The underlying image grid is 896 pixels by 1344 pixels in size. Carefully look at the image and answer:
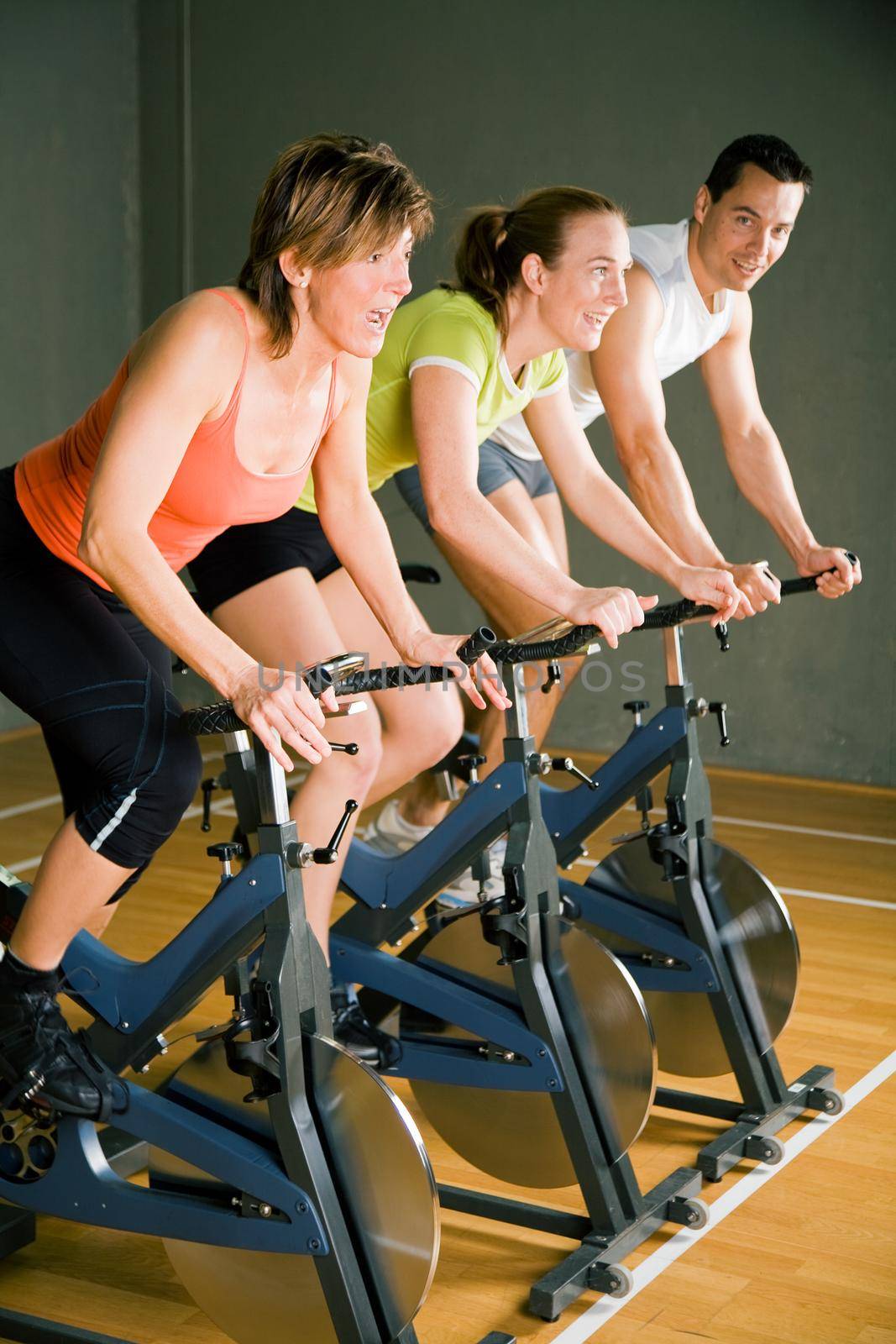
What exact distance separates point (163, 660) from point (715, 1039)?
1283 mm

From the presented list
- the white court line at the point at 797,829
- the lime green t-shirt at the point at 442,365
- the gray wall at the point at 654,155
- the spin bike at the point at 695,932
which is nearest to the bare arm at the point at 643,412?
the lime green t-shirt at the point at 442,365

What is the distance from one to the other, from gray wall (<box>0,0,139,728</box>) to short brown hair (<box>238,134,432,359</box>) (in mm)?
4673

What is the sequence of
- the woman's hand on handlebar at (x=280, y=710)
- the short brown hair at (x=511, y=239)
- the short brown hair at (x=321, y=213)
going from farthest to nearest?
1. the short brown hair at (x=511, y=239)
2. the short brown hair at (x=321, y=213)
3. the woman's hand on handlebar at (x=280, y=710)

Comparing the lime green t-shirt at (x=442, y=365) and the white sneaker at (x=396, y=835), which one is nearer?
the lime green t-shirt at (x=442, y=365)

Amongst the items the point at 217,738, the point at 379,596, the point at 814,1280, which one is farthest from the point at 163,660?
the point at 217,738

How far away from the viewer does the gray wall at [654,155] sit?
563cm

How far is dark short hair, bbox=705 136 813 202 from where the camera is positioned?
3.01 m

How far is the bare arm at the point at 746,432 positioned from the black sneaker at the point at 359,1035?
1.33 m

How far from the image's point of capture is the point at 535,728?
354 cm

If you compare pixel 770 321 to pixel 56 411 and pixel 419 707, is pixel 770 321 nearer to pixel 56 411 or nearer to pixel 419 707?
pixel 56 411

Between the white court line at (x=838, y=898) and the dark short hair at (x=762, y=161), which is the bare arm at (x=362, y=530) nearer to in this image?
the dark short hair at (x=762, y=161)

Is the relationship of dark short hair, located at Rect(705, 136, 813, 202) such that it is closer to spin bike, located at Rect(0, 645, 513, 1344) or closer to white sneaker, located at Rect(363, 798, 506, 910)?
white sneaker, located at Rect(363, 798, 506, 910)

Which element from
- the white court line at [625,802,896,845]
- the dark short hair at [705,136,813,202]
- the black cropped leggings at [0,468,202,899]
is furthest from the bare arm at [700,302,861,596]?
the white court line at [625,802,896,845]

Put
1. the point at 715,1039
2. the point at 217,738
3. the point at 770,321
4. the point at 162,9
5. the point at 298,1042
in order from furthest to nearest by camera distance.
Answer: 1. the point at 162,9
2. the point at 217,738
3. the point at 770,321
4. the point at 715,1039
5. the point at 298,1042
